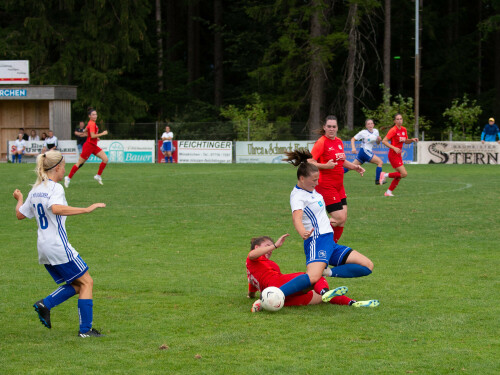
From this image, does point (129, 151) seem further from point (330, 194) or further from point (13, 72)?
point (330, 194)

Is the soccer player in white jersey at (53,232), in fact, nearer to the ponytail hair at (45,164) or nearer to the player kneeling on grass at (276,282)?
the ponytail hair at (45,164)

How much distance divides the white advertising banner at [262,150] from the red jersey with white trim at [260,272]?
28.8 metres

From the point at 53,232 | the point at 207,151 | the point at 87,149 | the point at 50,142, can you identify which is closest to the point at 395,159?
the point at 87,149

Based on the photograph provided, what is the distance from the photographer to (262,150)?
36406 millimetres

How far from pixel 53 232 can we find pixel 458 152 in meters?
30.9

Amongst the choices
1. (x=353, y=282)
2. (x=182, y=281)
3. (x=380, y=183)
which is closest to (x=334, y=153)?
(x=353, y=282)

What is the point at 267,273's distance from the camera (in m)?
7.09

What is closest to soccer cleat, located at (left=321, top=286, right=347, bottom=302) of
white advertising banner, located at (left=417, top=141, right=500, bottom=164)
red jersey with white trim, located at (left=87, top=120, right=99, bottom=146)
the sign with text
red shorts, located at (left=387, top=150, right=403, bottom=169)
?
red shorts, located at (left=387, top=150, right=403, bottom=169)

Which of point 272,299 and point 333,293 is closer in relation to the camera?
point 272,299

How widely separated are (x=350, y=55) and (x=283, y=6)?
5.87 m

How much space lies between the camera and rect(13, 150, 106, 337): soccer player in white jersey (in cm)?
582

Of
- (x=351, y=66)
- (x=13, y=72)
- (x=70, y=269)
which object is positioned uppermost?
(x=351, y=66)

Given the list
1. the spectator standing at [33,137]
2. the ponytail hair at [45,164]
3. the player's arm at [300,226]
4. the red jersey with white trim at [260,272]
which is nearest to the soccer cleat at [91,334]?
the ponytail hair at [45,164]

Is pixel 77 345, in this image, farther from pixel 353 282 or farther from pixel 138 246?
pixel 138 246
